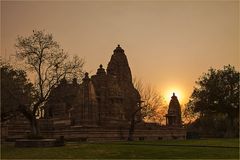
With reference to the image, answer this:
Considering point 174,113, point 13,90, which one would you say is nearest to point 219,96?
point 174,113

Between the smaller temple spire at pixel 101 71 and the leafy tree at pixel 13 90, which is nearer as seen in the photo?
the leafy tree at pixel 13 90

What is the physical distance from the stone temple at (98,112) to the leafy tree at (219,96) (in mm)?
5665

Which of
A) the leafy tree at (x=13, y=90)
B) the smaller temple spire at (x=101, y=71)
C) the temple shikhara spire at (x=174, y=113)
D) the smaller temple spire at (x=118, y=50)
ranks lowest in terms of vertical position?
the temple shikhara spire at (x=174, y=113)

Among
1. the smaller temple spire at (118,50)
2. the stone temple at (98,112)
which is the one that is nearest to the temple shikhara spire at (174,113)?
the stone temple at (98,112)

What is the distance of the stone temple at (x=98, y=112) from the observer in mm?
43656

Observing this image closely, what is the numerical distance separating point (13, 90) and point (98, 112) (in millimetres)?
21768

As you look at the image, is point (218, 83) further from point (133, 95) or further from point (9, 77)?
point (9, 77)

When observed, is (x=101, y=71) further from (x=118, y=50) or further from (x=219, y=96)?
(x=219, y=96)

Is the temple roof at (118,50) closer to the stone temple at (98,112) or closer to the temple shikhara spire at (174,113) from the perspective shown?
the stone temple at (98,112)

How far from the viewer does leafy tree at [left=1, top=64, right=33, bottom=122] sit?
3247 cm

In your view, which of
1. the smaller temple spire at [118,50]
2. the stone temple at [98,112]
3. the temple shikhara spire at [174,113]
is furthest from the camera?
the temple shikhara spire at [174,113]

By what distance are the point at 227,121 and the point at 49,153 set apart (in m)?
55.3

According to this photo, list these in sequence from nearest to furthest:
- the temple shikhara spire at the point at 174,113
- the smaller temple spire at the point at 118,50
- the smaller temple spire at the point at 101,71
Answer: the smaller temple spire at the point at 101,71 < the smaller temple spire at the point at 118,50 < the temple shikhara spire at the point at 174,113

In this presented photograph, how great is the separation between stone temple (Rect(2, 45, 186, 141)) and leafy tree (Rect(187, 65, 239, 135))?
566 cm
